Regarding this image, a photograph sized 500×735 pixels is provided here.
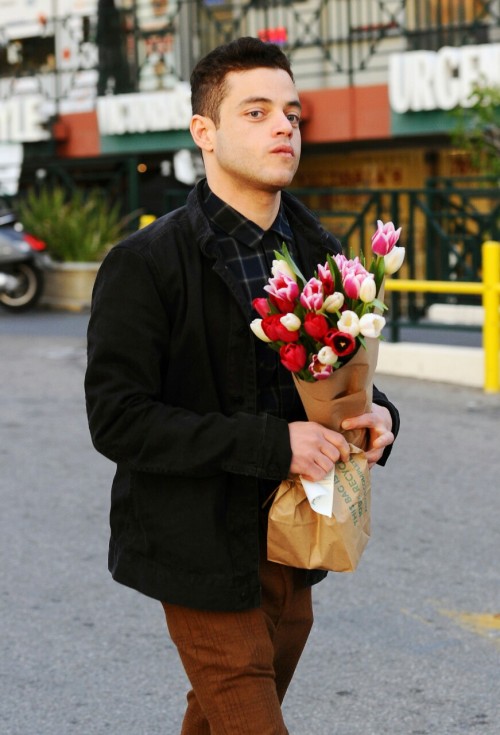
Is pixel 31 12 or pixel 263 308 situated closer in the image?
pixel 263 308

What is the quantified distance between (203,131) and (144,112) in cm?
2070

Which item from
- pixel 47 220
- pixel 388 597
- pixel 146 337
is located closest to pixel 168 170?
pixel 47 220

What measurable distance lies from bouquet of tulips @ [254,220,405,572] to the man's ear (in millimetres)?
283

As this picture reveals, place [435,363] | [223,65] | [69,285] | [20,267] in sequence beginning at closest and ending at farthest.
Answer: [223,65] < [435,363] < [20,267] < [69,285]

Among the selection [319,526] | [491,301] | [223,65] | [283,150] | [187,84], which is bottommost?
[491,301]

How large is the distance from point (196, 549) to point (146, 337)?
409 mm

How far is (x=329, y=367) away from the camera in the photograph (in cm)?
268

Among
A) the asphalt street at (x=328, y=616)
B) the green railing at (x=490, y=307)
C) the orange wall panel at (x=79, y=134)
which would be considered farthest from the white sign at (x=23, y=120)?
the asphalt street at (x=328, y=616)

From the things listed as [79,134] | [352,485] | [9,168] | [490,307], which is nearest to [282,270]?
[352,485]

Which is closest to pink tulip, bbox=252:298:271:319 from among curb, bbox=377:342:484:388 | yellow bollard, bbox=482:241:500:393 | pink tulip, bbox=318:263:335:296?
pink tulip, bbox=318:263:335:296

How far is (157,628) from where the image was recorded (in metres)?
5.48

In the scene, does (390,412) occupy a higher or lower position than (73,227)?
higher

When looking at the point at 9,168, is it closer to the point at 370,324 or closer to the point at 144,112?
the point at 144,112

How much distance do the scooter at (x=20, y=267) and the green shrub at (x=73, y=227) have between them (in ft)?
2.62
